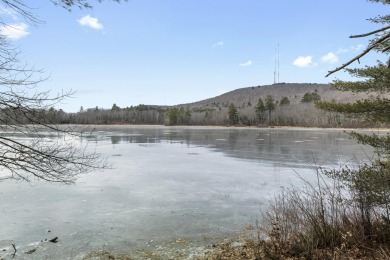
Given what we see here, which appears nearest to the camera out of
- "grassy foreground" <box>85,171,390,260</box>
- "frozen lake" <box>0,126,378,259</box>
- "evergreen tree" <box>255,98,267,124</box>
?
"grassy foreground" <box>85,171,390,260</box>

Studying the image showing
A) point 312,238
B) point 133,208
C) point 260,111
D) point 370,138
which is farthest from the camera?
point 260,111

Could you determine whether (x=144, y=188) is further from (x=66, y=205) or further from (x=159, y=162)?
(x=159, y=162)

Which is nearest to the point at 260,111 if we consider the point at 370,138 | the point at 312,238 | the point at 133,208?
the point at 133,208

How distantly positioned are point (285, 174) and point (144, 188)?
6.82 m

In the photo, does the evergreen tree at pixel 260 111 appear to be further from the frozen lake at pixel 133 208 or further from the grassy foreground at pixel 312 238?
the grassy foreground at pixel 312 238

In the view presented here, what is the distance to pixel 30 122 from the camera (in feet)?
16.5

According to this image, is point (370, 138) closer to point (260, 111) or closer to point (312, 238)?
point (312, 238)

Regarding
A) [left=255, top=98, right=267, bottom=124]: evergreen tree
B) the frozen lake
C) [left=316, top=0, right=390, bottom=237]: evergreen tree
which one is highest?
[left=255, top=98, right=267, bottom=124]: evergreen tree

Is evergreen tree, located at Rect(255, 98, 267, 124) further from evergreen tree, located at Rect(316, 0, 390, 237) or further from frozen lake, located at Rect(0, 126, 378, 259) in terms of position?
evergreen tree, located at Rect(316, 0, 390, 237)

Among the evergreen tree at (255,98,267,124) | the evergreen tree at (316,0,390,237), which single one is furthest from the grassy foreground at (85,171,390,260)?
the evergreen tree at (255,98,267,124)

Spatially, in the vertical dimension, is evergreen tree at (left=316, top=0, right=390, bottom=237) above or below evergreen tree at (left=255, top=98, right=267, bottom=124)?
below

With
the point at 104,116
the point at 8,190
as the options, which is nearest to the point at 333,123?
the point at 104,116

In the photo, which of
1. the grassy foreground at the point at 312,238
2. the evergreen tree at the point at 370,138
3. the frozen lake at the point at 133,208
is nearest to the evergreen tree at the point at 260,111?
the frozen lake at the point at 133,208

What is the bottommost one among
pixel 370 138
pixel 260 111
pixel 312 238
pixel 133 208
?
pixel 133 208
